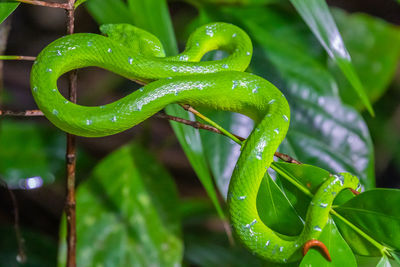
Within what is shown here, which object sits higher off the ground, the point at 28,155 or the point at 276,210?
the point at 276,210

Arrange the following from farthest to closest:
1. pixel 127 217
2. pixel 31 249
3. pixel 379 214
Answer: pixel 31 249 → pixel 127 217 → pixel 379 214

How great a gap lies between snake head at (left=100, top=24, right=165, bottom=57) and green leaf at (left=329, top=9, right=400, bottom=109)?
1.35 meters

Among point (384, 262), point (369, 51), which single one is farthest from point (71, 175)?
point (369, 51)

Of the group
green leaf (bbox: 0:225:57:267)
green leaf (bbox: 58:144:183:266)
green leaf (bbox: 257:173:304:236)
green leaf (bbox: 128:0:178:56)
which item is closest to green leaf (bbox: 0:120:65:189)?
green leaf (bbox: 0:225:57:267)

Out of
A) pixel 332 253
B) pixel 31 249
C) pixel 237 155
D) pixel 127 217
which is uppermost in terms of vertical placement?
pixel 332 253

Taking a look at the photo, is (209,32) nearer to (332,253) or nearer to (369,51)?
(332,253)

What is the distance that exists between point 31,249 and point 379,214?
181 centimetres

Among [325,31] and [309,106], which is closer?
[325,31]

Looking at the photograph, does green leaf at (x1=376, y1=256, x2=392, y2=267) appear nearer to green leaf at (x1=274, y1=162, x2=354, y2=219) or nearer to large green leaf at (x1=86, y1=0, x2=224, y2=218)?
green leaf at (x1=274, y1=162, x2=354, y2=219)

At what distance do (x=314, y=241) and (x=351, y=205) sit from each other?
5.0 inches

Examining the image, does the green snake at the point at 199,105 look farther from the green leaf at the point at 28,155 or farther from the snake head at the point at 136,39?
the green leaf at the point at 28,155

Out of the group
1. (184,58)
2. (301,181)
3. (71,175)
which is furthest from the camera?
(184,58)

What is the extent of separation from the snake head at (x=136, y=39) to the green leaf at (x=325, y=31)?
1.48 feet

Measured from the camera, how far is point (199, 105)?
115cm
